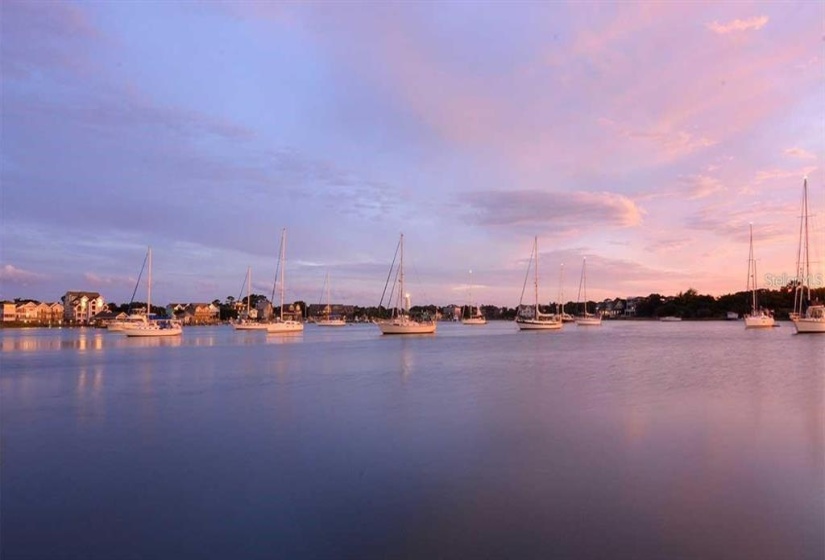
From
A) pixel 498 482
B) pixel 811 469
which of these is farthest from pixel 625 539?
pixel 811 469

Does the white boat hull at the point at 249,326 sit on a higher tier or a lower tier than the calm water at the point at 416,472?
lower

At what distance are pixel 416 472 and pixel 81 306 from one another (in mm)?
140792

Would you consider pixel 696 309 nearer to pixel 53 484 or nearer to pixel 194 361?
pixel 194 361

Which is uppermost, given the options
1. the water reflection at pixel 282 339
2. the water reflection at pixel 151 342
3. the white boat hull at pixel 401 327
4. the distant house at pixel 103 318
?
the white boat hull at pixel 401 327

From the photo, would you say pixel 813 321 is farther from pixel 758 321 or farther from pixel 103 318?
pixel 103 318

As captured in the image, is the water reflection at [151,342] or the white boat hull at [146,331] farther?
the white boat hull at [146,331]

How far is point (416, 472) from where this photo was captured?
29.3 feet

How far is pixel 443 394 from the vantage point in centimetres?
1778

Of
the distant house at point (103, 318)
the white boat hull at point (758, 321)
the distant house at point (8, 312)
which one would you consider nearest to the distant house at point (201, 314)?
the distant house at point (103, 318)

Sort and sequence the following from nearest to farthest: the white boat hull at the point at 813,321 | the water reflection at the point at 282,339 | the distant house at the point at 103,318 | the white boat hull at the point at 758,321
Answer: the water reflection at the point at 282,339, the white boat hull at the point at 813,321, the white boat hull at the point at 758,321, the distant house at the point at 103,318

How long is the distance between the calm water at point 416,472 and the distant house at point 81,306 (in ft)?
412

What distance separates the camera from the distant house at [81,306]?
130m

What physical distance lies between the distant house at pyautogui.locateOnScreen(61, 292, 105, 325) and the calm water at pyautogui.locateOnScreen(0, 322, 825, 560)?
412ft

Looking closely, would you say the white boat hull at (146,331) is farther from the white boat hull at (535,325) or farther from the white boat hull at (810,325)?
the white boat hull at (810,325)
